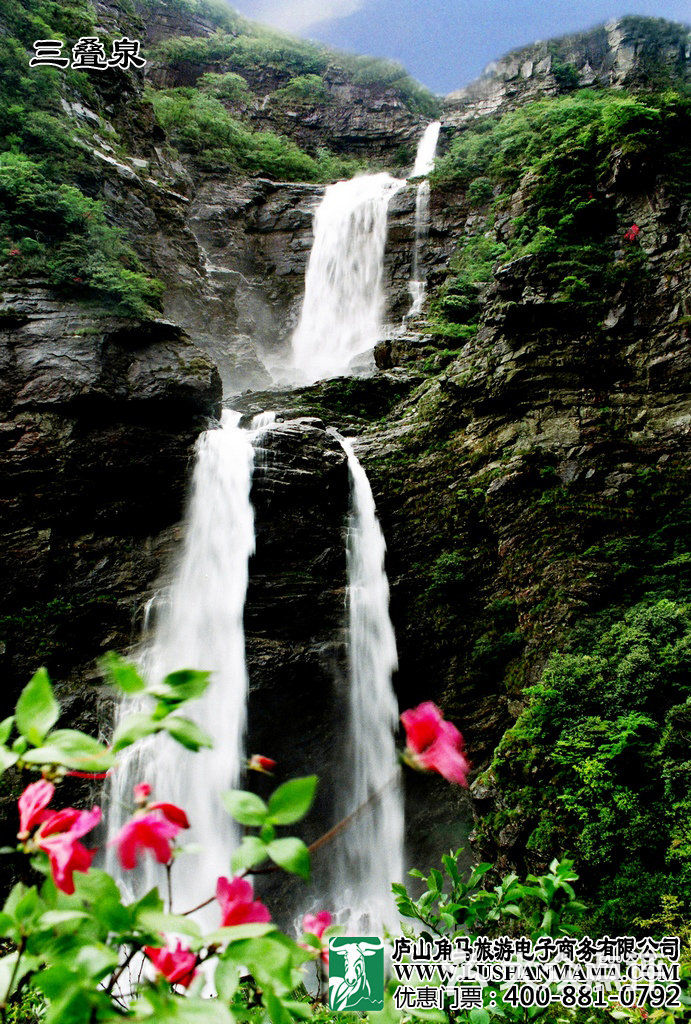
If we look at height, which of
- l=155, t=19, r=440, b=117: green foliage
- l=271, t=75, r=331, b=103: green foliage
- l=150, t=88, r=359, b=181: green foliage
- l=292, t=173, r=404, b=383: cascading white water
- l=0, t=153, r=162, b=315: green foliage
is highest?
l=155, t=19, r=440, b=117: green foliage

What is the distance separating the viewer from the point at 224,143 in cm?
1916

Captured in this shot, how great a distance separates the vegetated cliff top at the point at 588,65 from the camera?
1805 centimetres

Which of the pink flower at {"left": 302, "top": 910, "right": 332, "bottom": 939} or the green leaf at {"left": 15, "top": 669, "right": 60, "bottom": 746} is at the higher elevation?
the green leaf at {"left": 15, "top": 669, "right": 60, "bottom": 746}

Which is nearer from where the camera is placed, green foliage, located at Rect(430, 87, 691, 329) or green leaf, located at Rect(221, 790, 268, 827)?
green leaf, located at Rect(221, 790, 268, 827)

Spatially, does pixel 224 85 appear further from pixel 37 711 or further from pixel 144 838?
pixel 144 838

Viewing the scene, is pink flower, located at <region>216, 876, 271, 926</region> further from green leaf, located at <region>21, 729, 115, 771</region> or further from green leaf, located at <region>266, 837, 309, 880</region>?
green leaf, located at <region>21, 729, 115, 771</region>

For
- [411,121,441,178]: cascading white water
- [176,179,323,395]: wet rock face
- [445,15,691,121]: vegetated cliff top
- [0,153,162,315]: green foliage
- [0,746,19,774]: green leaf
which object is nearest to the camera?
[0,746,19,774]: green leaf

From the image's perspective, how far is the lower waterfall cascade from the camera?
24.5ft

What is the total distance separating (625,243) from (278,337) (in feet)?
33.4

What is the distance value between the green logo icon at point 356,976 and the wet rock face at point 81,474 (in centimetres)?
744

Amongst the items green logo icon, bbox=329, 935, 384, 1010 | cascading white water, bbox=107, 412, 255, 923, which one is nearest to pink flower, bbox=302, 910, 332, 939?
green logo icon, bbox=329, 935, 384, 1010

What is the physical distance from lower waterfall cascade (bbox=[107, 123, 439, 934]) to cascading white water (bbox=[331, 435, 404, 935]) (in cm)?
1

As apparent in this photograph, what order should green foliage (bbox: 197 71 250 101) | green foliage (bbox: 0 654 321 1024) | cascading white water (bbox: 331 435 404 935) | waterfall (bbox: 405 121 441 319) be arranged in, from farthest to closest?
green foliage (bbox: 197 71 250 101), waterfall (bbox: 405 121 441 319), cascading white water (bbox: 331 435 404 935), green foliage (bbox: 0 654 321 1024)

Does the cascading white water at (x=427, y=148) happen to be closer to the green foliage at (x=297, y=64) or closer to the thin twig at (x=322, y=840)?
the green foliage at (x=297, y=64)
